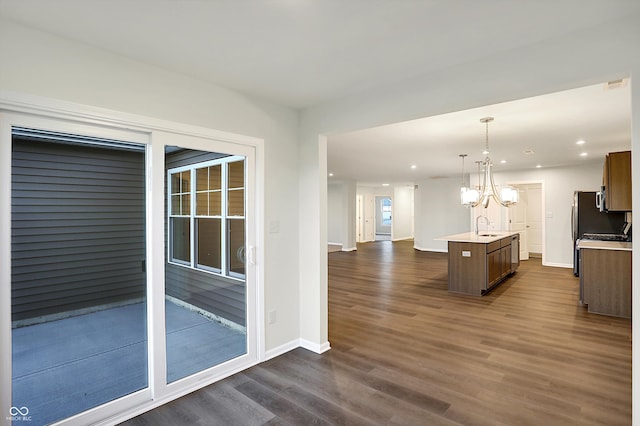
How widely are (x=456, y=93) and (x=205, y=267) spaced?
2.44m

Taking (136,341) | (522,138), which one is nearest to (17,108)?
(136,341)

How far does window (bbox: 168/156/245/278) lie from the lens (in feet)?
9.09

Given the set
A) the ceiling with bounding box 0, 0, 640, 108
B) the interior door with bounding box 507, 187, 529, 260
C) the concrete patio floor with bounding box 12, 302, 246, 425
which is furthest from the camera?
the interior door with bounding box 507, 187, 529, 260

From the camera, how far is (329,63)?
2.47 m

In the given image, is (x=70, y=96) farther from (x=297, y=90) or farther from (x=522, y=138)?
(x=522, y=138)

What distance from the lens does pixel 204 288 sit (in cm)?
305

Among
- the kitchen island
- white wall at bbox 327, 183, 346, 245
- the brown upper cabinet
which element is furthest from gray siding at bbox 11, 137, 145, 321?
white wall at bbox 327, 183, 346, 245

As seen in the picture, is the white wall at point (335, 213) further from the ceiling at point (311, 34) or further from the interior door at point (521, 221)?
the ceiling at point (311, 34)

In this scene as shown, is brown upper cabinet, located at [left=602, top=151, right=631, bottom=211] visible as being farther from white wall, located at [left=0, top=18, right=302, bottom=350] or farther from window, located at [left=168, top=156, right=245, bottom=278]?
window, located at [left=168, top=156, right=245, bottom=278]

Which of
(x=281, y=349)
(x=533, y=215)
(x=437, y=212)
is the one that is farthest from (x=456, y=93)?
(x=533, y=215)

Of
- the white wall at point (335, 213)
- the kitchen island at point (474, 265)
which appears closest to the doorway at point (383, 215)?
the white wall at point (335, 213)

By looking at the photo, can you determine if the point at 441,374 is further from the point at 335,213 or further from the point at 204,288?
the point at 335,213

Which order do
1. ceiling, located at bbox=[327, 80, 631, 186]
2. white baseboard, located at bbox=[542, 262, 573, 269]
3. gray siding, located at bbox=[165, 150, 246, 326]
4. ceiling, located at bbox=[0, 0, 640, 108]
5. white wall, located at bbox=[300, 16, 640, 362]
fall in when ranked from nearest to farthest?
ceiling, located at bbox=[0, 0, 640, 108], white wall, located at bbox=[300, 16, 640, 362], gray siding, located at bbox=[165, 150, 246, 326], ceiling, located at bbox=[327, 80, 631, 186], white baseboard, located at bbox=[542, 262, 573, 269]

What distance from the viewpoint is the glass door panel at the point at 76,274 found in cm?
219
